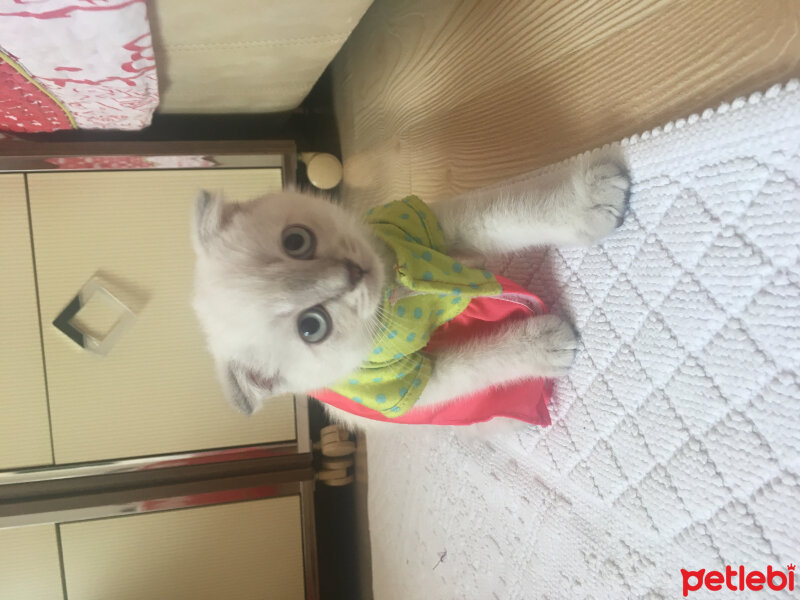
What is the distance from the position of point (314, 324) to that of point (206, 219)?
0.97ft

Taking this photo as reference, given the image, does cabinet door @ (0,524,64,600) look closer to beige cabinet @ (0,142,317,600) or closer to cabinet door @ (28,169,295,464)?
beige cabinet @ (0,142,317,600)

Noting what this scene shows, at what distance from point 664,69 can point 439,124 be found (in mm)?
804

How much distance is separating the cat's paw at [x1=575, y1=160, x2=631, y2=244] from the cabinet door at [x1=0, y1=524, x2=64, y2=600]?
2090 millimetres

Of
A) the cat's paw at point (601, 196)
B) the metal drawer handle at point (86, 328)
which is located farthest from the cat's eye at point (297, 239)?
the metal drawer handle at point (86, 328)

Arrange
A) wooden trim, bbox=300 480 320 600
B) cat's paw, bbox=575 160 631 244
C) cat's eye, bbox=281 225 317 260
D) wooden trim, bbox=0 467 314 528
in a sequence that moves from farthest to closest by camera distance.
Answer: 1. wooden trim, bbox=300 480 320 600
2. wooden trim, bbox=0 467 314 528
3. cat's eye, bbox=281 225 317 260
4. cat's paw, bbox=575 160 631 244

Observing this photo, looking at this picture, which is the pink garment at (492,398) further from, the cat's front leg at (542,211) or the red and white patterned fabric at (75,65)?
the red and white patterned fabric at (75,65)

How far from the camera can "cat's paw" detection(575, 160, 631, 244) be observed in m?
0.88

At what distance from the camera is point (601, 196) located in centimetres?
89

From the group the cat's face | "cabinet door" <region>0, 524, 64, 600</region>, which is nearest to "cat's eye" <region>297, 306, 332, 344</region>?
A: the cat's face

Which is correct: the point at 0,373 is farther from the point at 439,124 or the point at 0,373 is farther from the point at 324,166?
the point at 439,124

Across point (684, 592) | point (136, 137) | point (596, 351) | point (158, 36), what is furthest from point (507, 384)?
point (136, 137)

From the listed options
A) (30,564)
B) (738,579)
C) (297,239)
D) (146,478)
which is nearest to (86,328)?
(146,478)

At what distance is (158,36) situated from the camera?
1316 mm

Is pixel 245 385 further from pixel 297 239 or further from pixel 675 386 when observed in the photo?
pixel 675 386
